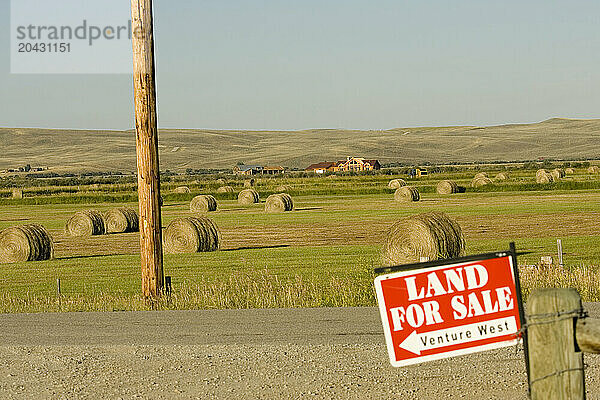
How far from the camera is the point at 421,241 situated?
26938mm

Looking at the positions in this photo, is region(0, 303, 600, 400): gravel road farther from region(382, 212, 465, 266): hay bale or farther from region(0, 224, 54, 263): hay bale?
region(0, 224, 54, 263): hay bale

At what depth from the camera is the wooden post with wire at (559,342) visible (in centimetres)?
475

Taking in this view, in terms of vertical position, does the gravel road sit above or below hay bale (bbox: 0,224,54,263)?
below

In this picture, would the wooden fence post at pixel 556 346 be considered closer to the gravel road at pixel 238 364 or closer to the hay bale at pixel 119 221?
the gravel road at pixel 238 364

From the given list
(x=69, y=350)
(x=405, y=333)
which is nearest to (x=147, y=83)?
(x=69, y=350)

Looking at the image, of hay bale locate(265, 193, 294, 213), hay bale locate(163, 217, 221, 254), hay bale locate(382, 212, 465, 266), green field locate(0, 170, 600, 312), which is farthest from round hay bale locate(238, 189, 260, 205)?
hay bale locate(382, 212, 465, 266)

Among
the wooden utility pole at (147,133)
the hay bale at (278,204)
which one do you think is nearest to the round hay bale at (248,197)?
the hay bale at (278,204)

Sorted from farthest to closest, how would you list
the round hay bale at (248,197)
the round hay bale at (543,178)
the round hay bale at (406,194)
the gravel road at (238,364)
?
the round hay bale at (543,178), the round hay bale at (248,197), the round hay bale at (406,194), the gravel road at (238,364)

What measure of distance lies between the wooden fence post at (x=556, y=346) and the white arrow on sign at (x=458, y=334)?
A: 0.16m

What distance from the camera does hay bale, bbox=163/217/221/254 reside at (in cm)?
3400

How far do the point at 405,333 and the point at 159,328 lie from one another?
869 centimetres

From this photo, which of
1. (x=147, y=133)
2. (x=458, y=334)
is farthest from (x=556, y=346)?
(x=147, y=133)

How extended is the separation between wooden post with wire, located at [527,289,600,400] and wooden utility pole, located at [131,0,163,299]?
11390mm

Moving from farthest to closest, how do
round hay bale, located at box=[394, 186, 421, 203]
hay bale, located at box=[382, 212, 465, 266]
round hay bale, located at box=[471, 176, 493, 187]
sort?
round hay bale, located at box=[471, 176, 493, 187] < round hay bale, located at box=[394, 186, 421, 203] < hay bale, located at box=[382, 212, 465, 266]
